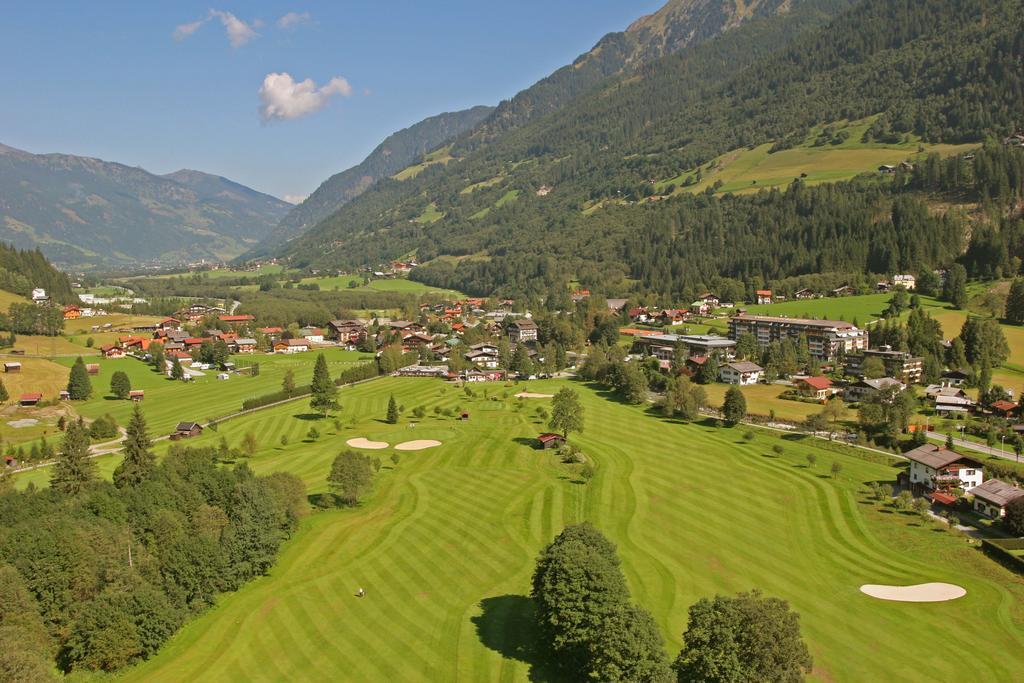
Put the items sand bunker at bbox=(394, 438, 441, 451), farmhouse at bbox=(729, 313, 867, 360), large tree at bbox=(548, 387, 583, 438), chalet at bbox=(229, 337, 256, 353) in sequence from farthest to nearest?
chalet at bbox=(229, 337, 256, 353) → farmhouse at bbox=(729, 313, 867, 360) → sand bunker at bbox=(394, 438, 441, 451) → large tree at bbox=(548, 387, 583, 438)

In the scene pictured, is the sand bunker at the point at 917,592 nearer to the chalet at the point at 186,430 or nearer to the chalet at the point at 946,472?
the chalet at the point at 946,472

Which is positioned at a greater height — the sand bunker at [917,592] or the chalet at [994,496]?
the chalet at [994,496]

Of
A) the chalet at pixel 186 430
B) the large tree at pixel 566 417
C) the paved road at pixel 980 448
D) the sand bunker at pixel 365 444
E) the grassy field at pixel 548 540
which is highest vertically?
the large tree at pixel 566 417

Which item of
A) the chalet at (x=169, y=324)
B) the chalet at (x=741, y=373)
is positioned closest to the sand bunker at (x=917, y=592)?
the chalet at (x=741, y=373)

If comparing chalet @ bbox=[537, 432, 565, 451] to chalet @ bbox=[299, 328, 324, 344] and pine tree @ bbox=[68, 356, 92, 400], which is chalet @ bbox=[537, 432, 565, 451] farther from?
chalet @ bbox=[299, 328, 324, 344]

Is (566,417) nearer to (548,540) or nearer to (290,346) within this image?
(548,540)

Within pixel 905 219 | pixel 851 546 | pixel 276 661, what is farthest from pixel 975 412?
pixel 905 219

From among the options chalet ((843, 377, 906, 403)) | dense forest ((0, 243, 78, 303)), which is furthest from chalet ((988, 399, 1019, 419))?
dense forest ((0, 243, 78, 303))
